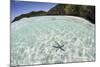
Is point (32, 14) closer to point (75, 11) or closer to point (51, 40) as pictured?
point (51, 40)

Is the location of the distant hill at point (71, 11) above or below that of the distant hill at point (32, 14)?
above

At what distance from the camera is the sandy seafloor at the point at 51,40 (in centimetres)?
226

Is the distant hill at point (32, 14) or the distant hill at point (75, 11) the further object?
the distant hill at point (75, 11)

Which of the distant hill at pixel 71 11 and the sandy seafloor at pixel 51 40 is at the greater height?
the distant hill at pixel 71 11

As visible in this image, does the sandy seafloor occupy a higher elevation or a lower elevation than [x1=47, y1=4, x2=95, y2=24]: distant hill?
lower

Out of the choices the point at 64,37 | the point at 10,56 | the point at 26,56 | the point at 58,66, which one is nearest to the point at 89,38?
the point at 64,37

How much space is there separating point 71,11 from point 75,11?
6cm

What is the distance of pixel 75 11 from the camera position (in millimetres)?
2520

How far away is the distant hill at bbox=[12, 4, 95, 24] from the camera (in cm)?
236

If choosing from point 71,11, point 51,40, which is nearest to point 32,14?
point 51,40

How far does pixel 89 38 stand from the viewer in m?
2.60

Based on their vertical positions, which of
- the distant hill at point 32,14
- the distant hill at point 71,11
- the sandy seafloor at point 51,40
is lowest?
the sandy seafloor at point 51,40

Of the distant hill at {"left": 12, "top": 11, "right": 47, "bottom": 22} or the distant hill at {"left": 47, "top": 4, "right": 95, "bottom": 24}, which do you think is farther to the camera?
the distant hill at {"left": 47, "top": 4, "right": 95, "bottom": 24}
